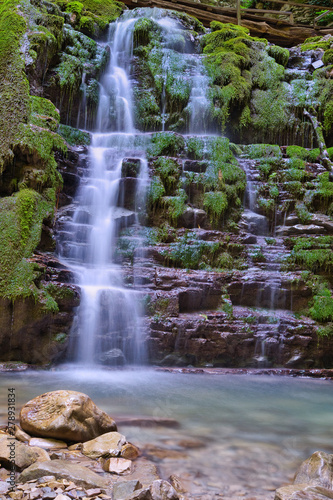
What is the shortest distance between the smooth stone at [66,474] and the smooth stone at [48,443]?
19.0 inches

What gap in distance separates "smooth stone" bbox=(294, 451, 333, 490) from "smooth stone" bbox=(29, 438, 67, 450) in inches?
74.7

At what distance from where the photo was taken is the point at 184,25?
16906mm

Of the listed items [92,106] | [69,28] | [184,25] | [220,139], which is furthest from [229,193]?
[184,25]

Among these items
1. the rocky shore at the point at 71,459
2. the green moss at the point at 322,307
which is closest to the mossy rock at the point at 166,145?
the green moss at the point at 322,307

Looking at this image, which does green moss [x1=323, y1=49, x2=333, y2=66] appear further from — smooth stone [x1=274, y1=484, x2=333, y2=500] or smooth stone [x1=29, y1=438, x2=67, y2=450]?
smooth stone [x1=29, y1=438, x2=67, y2=450]

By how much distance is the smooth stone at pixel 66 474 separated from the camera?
239 cm

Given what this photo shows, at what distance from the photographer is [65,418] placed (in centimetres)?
321

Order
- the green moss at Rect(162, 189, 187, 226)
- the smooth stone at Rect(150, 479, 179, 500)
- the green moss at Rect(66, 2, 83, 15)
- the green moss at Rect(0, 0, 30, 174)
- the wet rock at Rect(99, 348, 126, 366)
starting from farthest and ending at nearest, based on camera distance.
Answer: the green moss at Rect(66, 2, 83, 15)
the green moss at Rect(162, 189, 187, 226)
the green moss at Rect(0, 0, 30, 174)
the wet rock at Rect(99, 348, 126, 366)
the smooth stone at Rect(150, 479, 179, 500)

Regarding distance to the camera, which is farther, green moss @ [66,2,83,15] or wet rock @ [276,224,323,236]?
green moss @ [66,2,83,15]

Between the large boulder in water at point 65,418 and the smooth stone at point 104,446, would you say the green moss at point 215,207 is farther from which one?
the smooth stone at point 104,446

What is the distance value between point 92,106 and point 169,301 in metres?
8.64

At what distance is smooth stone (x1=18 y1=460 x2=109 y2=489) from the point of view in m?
2.39

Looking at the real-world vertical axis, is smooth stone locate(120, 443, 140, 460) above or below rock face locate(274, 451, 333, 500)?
below

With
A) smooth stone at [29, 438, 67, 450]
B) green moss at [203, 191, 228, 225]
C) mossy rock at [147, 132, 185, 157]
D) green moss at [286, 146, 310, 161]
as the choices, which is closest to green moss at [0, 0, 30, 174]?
mossy rock at [147, 132, 185, 157]
